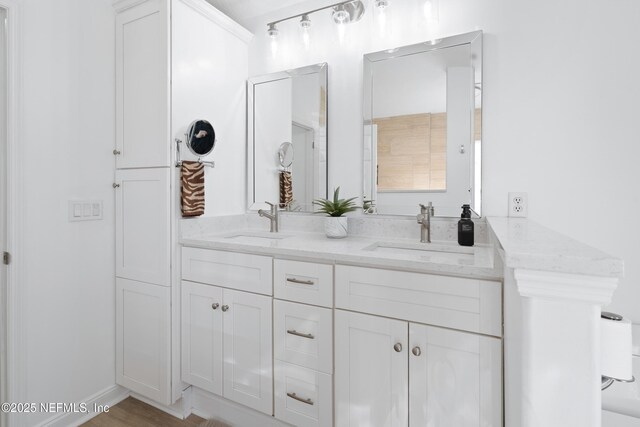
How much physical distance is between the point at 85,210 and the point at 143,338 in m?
0.77

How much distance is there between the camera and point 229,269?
1.69m

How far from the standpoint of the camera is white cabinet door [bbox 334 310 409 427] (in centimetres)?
128

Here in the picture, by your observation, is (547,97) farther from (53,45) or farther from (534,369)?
(53,45)

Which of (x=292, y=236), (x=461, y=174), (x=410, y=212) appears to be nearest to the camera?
(x=461, y=174)

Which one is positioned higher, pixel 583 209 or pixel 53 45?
pixel 53 45

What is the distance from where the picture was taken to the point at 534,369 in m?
0.60

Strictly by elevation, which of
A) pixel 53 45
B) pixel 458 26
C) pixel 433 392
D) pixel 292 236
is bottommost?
pixel 433 392

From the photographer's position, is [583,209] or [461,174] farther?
[461,174]

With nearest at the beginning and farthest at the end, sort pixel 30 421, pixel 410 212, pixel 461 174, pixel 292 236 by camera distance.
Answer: pixel 30 421
pixel 461 174
pixel 410 212
pixel 292 236

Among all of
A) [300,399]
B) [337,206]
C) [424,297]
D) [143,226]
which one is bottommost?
[300,399]

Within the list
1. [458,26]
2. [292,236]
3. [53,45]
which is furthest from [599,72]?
[53,45]

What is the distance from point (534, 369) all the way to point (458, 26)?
1.74 meters

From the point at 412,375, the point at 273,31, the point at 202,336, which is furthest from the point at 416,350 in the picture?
the point at 273,31

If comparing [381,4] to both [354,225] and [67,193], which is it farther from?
[67,193]
